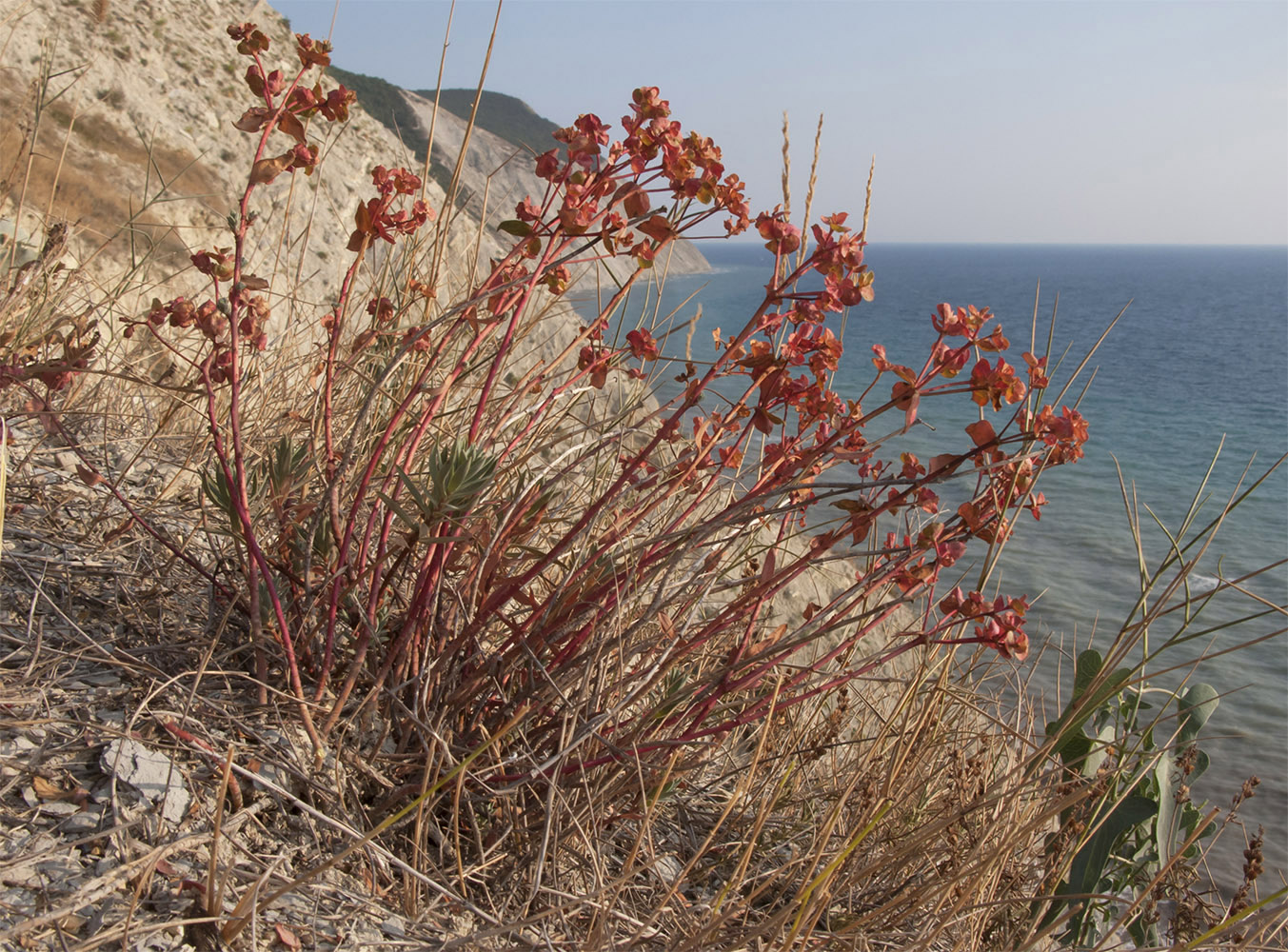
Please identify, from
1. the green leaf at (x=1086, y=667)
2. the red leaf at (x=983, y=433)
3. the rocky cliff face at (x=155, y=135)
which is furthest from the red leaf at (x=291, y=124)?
the rocky cliff face at (x=155, y=135)

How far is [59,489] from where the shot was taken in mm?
1707

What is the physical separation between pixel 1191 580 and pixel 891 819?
690 centimetres

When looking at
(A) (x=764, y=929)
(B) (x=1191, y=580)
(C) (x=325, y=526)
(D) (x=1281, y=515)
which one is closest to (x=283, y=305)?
Result: (C) (x=325, y=526)

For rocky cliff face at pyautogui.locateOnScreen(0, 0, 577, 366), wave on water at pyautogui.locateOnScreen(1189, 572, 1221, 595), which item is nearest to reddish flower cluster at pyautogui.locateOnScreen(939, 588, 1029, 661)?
rocky cliff face at pyautogui.locateOnScreen(0, 0, 577, 366)

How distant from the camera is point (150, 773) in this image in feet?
3.40

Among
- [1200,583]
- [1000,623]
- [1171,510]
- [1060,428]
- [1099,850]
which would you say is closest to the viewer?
[1060,428]

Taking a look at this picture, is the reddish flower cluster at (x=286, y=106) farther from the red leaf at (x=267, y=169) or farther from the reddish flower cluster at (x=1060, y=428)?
the reddish flower cluster at (x=1060, y=428)

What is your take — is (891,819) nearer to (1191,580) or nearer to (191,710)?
(191,710)

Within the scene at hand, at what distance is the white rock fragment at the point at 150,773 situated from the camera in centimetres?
101

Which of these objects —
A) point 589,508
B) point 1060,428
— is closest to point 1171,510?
point 1060,428

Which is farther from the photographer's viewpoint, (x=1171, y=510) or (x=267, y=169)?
(x=1171, y=510)

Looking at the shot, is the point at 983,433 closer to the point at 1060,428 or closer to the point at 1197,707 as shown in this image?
the point at 1060,428

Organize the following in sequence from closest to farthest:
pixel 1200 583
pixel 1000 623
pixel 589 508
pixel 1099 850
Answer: pixel 1000 623
pixel 589 508
pixel 1099 850
pixel 1200 583

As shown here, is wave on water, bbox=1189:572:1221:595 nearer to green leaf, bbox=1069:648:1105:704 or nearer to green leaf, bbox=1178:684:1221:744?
green leaf, bbox=1178:684:1221:744
